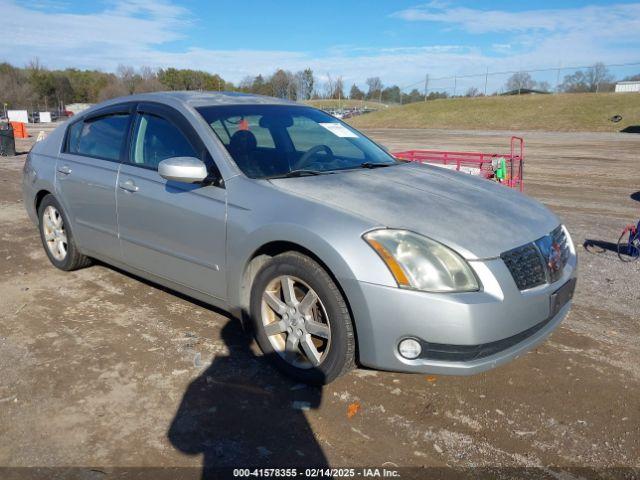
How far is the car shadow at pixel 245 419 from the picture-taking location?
8.43 feet

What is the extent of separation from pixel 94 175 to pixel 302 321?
2.37 metres

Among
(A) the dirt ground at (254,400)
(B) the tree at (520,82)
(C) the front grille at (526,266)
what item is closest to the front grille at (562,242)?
(C) the front grille at (526,266)

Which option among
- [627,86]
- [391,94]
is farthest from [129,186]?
[391,94]

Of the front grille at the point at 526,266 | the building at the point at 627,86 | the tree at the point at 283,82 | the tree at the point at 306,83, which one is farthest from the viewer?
the tree at the point at 306,83

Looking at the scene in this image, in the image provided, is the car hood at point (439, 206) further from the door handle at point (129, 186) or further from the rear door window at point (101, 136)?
the rear door window at point (101, 136)

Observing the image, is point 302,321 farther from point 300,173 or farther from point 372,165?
point 372,165

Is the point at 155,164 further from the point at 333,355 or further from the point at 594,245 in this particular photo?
the point at 594,245

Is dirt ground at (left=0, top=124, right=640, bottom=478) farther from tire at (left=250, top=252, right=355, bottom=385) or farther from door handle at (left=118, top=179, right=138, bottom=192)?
door handle at (left=118, top=179, right=138, bottom=192)

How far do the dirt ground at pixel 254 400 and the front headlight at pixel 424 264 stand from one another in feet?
2.43

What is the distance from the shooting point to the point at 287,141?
4.06 metres

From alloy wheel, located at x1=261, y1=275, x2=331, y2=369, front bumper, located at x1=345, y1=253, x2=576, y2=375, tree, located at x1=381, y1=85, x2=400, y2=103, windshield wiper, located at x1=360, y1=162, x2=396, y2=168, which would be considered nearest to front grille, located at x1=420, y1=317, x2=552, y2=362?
front bumper, located at x1=345, y1=253, x2=576, y2=375

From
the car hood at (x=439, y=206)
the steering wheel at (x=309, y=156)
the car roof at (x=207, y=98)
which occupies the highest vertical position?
the car roof at (x=207, y=98)

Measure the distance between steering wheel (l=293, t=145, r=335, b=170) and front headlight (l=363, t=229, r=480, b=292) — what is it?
44.6 inches

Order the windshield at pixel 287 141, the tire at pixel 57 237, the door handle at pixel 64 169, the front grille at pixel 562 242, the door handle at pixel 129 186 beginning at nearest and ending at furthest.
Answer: the front grille at pixel 562 242
the windshield at pixel 287 141
the door handle at pixel 129 186
the door handle at pixel 64 169
the tire at pixel 57 237
